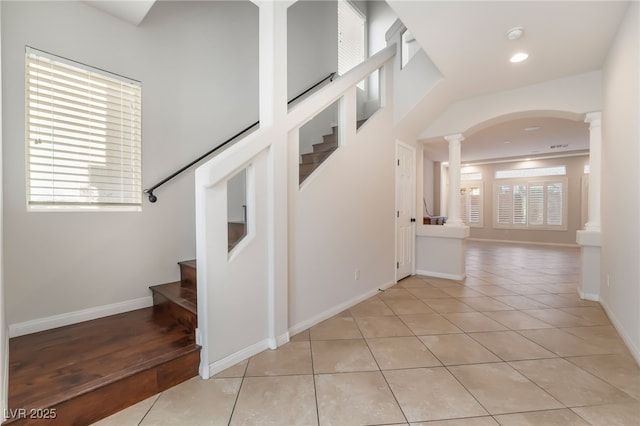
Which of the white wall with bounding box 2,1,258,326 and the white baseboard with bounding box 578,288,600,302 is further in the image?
the white baseboard with bounding box 578,288,600,302

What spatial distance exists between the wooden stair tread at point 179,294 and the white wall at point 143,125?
0.43 ft

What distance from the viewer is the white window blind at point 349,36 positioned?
5.23 metres

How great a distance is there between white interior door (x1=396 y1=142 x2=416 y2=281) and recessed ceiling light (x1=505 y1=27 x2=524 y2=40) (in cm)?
178

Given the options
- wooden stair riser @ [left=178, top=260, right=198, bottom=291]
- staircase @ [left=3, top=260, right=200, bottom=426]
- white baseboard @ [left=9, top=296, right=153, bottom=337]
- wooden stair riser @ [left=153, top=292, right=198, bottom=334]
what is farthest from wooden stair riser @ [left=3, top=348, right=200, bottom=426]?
white baseboard @ [left=9, top=296, right=153, bottom=337]

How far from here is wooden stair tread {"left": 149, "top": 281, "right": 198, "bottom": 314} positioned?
2277mm

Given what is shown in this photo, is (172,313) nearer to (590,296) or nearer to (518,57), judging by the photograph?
(518,57)

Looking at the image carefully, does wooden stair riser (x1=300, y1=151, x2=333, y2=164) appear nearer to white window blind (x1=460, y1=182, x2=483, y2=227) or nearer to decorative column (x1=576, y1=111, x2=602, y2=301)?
decorative column (x1=576, y1=111, x2=602, y2=301)

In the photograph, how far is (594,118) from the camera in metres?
3.56

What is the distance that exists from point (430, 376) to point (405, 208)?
9.58 feet

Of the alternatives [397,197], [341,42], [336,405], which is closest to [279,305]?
[336,405]

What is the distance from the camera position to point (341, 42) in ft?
17.2

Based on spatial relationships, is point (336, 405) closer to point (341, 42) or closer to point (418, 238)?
point (418, 238)

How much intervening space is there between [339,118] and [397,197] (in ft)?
5.37

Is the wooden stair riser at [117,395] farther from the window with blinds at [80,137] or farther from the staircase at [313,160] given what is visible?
the staircase at [313,160]
